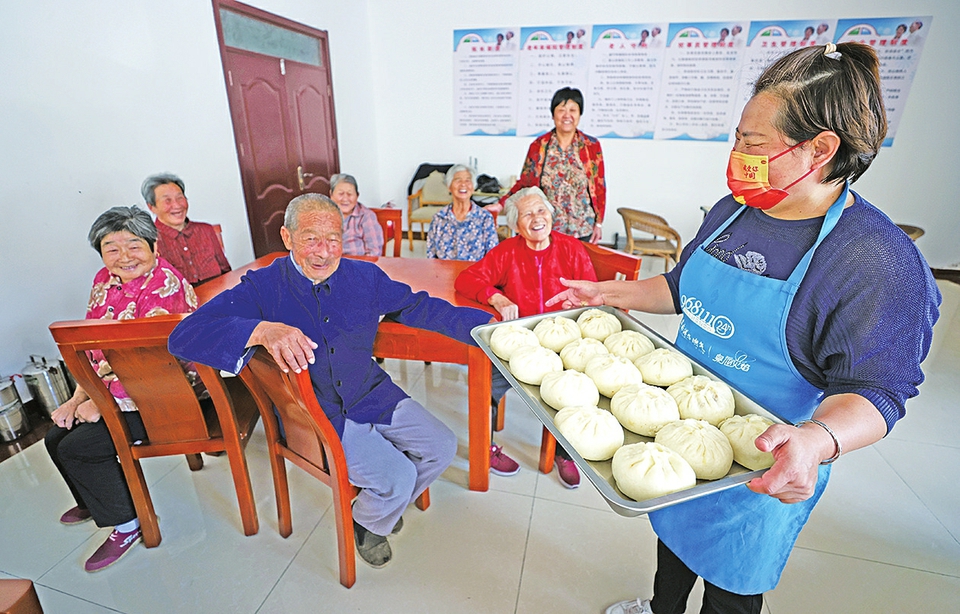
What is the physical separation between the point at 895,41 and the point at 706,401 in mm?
5525

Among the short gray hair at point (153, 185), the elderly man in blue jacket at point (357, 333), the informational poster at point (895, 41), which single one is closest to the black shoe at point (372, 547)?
the elderly man in blue jacket at point (357, 333)

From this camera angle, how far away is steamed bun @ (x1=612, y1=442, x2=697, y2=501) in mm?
812

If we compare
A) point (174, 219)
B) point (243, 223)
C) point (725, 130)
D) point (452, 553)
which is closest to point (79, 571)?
point (452, 553)

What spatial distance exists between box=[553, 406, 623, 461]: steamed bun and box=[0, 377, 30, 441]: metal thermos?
2.71 metres

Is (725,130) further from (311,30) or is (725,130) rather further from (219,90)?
(219,90)

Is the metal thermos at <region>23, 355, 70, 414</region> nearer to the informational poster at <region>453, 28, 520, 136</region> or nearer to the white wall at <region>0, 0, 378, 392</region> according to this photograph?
the white wall at <region>0, 0, 378, 392</region>

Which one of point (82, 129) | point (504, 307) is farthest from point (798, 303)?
point (82, 129)

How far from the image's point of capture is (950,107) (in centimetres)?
446

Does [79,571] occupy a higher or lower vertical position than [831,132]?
lower

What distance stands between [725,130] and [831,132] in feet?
16.0

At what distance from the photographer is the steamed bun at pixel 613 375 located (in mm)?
1132

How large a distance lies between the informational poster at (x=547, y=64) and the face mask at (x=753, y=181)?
4.75 m

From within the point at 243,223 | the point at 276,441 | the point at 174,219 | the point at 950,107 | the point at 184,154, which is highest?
the point at 950,107

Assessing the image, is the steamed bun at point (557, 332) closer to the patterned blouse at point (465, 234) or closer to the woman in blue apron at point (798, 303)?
the woman in blue apron at point (798, 303)
